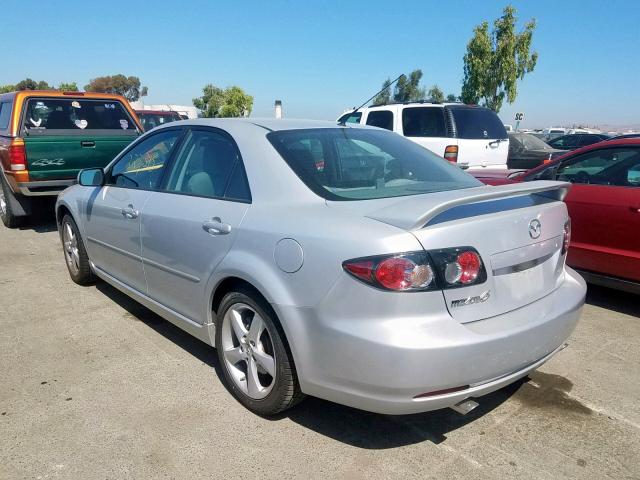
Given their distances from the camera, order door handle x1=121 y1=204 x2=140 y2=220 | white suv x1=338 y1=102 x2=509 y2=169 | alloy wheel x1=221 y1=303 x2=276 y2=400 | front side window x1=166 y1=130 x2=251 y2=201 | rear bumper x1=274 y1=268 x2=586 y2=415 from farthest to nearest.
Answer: white suv x1=338 y1=102 x2=509 y2=169, door handle x1=121 y1=204 x2=140 y2=220, front side window x1=166 y1=130 x2=251 y2=201, alloy wheel x1=221 y1=303 x2=276 y2=400, rear bumper x1=274 y1=268 x2=586 y2=415

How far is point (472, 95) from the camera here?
28625 mm

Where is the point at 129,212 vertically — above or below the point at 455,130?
below

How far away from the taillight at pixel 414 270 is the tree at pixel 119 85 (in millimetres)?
75023

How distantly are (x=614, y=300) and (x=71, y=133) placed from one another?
725 centimetres

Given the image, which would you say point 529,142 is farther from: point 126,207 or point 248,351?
point 248,351

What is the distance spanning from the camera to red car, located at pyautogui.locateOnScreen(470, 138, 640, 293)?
432 cm

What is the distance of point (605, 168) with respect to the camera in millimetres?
4746

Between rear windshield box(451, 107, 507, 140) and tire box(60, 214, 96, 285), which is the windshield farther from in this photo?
tire box(60, 214, 96, 285)

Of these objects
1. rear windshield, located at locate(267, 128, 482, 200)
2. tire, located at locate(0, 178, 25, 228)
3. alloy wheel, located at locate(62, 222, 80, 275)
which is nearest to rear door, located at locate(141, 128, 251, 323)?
rear windshield, located at locate(267, 128, 482, 200)

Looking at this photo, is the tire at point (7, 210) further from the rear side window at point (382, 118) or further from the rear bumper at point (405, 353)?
the rear bumper at point (405, 353)

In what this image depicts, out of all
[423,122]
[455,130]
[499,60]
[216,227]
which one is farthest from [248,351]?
[499,60]

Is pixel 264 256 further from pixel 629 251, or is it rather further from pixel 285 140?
pixel 629 251

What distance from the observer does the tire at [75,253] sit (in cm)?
486

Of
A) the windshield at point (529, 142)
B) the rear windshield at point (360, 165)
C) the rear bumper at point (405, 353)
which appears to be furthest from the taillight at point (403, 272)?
the windshield at point (529, 142)
